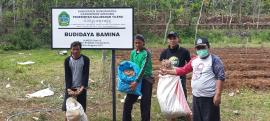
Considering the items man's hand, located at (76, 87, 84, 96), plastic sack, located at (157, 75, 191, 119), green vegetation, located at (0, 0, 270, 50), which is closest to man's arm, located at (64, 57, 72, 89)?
man's hand, located at (76, 87, 84, 96)

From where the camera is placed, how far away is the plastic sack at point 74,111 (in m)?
6.21

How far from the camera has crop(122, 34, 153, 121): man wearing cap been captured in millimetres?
6875

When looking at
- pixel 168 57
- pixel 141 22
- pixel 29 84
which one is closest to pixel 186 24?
pixel 141 22

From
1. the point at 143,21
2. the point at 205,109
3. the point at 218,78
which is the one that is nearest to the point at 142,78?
the point at 205,109

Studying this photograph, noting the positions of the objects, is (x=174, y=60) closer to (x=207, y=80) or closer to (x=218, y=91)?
(x=207, y=80)

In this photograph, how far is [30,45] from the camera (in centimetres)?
2050

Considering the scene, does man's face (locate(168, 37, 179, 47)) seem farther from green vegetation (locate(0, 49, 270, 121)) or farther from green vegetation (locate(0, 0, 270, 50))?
green vegetation (locate(0, 0, 270, 50))

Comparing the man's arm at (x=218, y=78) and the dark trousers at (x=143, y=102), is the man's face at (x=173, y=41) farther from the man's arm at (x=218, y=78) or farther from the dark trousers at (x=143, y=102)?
the man's arm at (x=218, y=78)

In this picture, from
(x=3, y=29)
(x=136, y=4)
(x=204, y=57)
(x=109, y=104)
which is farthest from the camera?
(x=136, y=4)

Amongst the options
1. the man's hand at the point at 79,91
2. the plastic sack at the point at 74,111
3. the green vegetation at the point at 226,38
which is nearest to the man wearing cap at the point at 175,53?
the man's hand at the point at 79,91

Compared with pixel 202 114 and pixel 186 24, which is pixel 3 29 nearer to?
pixel 186 24

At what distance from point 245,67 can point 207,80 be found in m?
8.61

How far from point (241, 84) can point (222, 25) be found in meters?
18.1

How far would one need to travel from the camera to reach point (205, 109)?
593 centimetres
